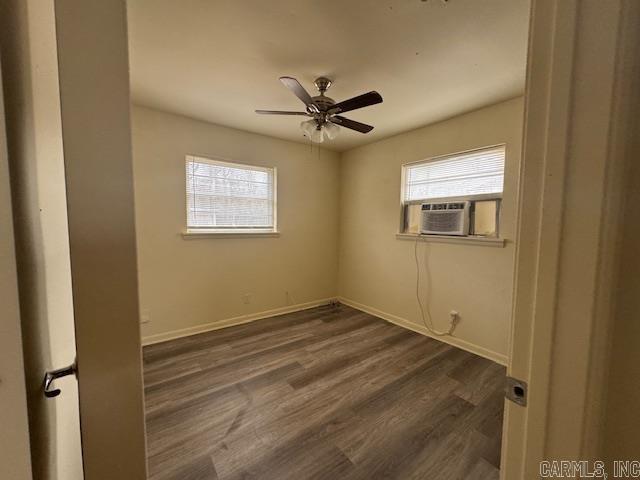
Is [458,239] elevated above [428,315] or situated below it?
above

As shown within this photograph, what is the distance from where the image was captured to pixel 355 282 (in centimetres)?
380

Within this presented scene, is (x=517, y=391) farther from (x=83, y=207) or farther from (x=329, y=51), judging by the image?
(x=329, y=51)

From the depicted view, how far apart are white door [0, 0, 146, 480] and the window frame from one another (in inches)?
94.5

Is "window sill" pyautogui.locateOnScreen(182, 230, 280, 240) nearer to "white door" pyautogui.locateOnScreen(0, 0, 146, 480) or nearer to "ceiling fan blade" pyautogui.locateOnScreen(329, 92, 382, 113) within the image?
"ceiling fan blade" pyautogui.locateOnScreen(329, 92, 382, 113)

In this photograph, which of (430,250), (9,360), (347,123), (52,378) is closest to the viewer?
(9,360)

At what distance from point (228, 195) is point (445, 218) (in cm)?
247

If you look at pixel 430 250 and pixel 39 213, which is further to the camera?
pixel 430 250

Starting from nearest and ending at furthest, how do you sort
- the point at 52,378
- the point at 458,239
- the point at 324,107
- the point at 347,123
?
the point at 52,378 → the point at 324,107 → the point at 347,123 → the point at 458,239

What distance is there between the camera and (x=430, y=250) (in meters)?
2.85

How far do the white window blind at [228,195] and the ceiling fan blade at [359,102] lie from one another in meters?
1.56

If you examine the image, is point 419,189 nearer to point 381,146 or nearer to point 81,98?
point 381,146

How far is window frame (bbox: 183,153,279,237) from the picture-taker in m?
2.73

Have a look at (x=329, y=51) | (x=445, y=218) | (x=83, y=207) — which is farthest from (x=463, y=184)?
(x=83, y=207)

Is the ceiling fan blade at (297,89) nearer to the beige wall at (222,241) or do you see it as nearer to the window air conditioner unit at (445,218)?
the beige wall at (222,241)
